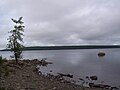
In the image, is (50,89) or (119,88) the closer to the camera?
(50,89)

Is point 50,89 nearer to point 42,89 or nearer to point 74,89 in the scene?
point 42,89

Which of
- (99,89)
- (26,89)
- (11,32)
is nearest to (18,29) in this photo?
(11,32)

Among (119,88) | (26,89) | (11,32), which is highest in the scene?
(11,32)

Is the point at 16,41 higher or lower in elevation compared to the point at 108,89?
higher

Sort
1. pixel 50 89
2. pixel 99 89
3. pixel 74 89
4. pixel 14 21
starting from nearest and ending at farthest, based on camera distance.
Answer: pixel 50 89 → pixel 74 89 → pixel 99 89 → pixel 14 21

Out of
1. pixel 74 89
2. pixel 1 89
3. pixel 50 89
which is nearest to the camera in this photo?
pixel 1 89

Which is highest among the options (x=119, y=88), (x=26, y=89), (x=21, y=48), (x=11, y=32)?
(x=11, y=32)

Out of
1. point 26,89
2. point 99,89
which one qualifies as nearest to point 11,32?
point 99,89

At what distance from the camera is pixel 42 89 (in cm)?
2611

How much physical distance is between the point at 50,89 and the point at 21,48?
1149 inches

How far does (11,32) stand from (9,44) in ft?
9.60

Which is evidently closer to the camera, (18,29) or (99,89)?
(99,89)

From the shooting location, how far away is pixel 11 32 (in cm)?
5344

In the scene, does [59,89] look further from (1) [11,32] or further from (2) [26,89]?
(1) [11,32]
